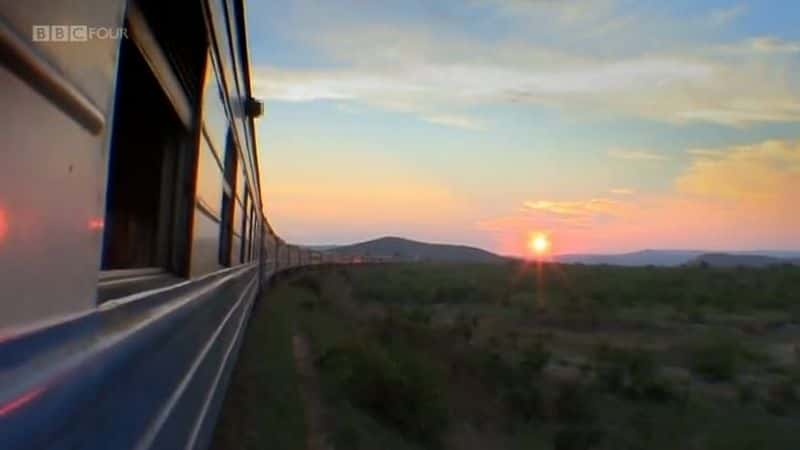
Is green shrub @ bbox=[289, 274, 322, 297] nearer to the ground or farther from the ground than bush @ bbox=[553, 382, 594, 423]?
farther from the ground

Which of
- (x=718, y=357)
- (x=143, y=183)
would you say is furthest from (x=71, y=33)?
(x=718, y=357)

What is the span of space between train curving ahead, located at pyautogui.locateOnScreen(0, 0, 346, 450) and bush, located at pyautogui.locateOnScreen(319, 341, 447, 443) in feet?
23.3

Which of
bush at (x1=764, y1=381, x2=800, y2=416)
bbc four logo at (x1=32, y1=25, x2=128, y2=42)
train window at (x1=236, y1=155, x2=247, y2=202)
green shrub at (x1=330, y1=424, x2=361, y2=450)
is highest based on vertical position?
train window at (x1=236, y1=155, x2=247, y2=202)

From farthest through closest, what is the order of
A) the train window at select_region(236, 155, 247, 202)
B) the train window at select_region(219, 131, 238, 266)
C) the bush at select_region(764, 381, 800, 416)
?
1. the bush at select_region(764, 381, 800, 416)
2. the train window at select_region(236, 155, 247, 202)
3. the train window at select_region(219, 131, 238, 266)

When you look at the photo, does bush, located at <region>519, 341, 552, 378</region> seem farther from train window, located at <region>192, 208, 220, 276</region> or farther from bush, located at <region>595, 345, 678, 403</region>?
train window, located at <region>192, 208, 220, 276</region>

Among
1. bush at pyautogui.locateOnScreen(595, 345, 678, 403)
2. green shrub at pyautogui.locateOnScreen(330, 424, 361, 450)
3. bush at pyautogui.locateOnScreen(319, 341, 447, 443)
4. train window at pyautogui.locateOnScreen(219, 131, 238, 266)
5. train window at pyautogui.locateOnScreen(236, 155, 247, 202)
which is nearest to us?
train window at pyautogui.locateOnScreen(219, 131, 238, 266)

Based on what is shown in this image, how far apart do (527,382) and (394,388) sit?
162 inches

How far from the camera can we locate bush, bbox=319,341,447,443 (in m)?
10.9

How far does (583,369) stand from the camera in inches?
735

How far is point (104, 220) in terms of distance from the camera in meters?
2.13

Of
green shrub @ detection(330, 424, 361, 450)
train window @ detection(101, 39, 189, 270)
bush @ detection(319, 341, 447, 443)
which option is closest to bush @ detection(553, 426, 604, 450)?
bush @ detection(319, 341, 447, 443)

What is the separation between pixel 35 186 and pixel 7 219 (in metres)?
0.15

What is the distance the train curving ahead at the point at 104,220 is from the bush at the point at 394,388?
7088 mm

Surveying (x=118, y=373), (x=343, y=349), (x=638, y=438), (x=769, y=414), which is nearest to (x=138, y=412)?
(x=118, y=373)
